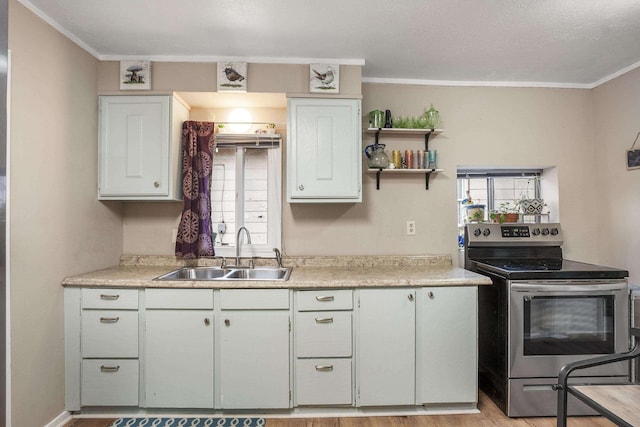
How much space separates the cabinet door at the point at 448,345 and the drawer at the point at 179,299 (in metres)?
1.33

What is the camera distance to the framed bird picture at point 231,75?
2.29m

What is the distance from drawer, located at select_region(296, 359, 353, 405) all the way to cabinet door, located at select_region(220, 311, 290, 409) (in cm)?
9

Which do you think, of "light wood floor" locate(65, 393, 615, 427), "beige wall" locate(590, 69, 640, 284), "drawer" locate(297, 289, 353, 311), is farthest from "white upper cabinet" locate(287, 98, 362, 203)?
"beige wall" locate(590, 69, 640, 284)

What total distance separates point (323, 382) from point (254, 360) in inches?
17.3

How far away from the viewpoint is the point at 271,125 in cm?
263

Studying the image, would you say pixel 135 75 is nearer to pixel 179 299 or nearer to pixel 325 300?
pixel 179 299

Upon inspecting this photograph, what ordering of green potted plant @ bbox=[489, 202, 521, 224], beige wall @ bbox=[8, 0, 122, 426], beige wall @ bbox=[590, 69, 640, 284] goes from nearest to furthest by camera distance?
beige wall @ bbox=[8, 0, 122, 426], beige wall @ bbox=[590, 69, 640, 284], green potted plant @ bbox=[489, 202, 521, 224]

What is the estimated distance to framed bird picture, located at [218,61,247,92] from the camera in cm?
229

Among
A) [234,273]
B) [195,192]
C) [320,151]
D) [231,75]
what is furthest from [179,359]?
[231,75]

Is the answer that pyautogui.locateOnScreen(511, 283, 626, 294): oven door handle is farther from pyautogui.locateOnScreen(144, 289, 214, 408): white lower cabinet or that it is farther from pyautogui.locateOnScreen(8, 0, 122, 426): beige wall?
pyautogui.locateOnScreen(8, 0, 122, 426): beige wall

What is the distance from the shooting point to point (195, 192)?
8.18 feet

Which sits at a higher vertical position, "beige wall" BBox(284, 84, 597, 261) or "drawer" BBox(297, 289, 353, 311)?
"beige wall" BBox(284, 84, 597, 261)

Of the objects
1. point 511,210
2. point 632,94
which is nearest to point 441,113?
point 511,210

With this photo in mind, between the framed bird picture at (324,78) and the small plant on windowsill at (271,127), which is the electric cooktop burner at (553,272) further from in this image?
the small plant on windowsill at (271,127)
